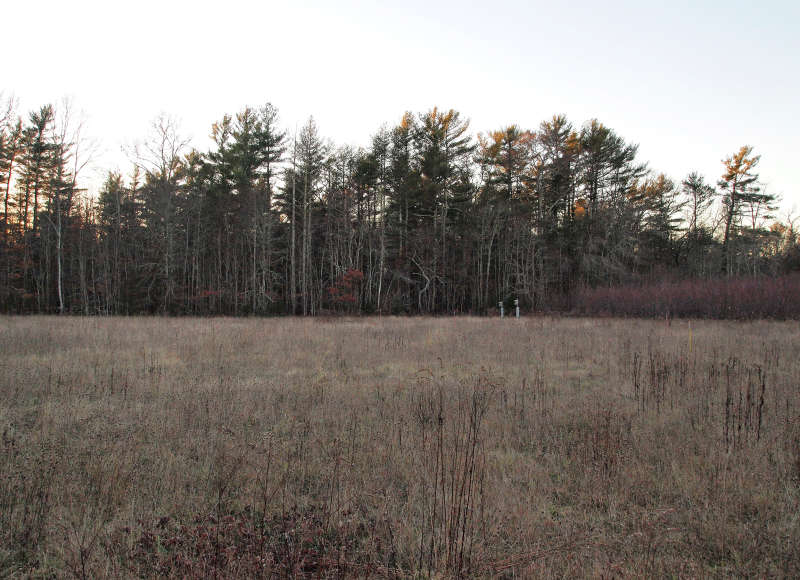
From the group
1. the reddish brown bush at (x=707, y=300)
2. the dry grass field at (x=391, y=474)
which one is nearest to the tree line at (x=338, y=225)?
the reddish brown bush at (x=707, y=300)

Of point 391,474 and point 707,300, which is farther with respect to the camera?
point 707,300

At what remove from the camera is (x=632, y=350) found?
32.9 feet

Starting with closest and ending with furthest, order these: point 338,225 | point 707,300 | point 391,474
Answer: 1. point 391,474
2. point 707,300
3. point 338,225

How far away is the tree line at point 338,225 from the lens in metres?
27.1

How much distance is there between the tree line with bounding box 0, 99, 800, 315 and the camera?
27141mm

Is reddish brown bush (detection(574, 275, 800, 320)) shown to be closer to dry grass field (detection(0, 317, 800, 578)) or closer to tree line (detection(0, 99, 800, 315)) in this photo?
tree line (detection(0, 99, 800, 315))

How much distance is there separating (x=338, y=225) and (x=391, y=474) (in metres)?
26.3

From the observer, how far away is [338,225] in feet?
94.2

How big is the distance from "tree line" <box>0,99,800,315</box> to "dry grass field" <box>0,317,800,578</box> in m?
19.9

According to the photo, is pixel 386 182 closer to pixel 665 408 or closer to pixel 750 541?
pixel 665 408

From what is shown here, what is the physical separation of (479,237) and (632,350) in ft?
70.8

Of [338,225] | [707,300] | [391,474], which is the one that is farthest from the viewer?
[338,225]

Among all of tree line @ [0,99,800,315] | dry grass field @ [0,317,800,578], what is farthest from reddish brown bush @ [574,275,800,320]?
dry grass field @ [0,317,800,578]

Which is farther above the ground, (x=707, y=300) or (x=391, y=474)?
(x=707, y=300)
